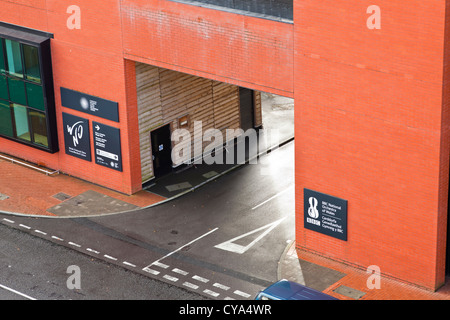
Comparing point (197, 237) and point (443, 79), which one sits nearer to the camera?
point (443, 79)

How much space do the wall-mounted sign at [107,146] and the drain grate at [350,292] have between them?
11.3 metres

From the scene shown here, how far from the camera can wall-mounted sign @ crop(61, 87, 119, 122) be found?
107 ft

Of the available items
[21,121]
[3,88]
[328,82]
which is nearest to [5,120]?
[21,121]

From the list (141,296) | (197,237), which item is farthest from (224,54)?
(141,296)

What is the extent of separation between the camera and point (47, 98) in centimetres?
3444

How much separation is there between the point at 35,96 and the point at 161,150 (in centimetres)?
579

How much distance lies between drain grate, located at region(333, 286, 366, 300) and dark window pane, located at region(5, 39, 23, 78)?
16839 mm

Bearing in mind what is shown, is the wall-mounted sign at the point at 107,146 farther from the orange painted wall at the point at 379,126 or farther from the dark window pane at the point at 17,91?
the orange painted wall at the point at 379,126

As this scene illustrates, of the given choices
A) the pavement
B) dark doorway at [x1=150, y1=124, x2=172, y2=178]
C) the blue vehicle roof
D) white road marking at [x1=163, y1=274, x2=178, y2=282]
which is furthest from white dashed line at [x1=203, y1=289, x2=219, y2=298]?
dark doorway at [x1=150, y1=124, x2=172, y2=178]

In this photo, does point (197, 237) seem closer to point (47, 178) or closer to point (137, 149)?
point (137, 149)

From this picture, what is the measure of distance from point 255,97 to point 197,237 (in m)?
11.6

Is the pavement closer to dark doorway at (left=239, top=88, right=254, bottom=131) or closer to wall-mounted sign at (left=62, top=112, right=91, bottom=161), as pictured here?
wall-mounted sign at (left=62, top=112, right=91, bottom=161)

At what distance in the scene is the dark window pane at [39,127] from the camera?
35.2m

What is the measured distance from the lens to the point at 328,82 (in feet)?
85.1
